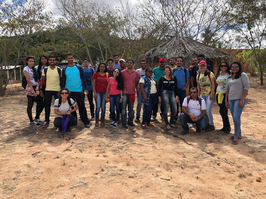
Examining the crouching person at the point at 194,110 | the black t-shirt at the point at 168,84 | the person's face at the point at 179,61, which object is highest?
the person's face at the point at 179,61

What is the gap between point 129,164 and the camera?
133 inches

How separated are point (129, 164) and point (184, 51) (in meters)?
7.75

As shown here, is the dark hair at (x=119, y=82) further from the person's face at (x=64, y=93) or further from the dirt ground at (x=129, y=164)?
the person's face at (x=64, y=93)

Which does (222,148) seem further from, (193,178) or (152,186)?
(152,186)

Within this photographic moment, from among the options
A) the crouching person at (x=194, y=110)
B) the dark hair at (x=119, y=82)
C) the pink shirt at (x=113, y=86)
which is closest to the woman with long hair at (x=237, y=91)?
the crouching person at (x=194, y=110)

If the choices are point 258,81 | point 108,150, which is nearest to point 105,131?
point 108,150

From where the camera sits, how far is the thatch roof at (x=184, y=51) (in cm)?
967

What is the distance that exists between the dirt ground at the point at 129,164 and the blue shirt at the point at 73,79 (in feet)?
3.41

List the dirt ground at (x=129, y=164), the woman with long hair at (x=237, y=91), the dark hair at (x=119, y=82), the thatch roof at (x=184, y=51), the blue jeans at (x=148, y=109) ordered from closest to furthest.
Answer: the dirt ground at (x=129, y=164), the woman with long hair at (x=237, y=91), the dark hair at (x=119, y=82), the blue jeans at (x=148, y=109), the thatch roof at (x=184, y=51)

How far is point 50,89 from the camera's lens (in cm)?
500

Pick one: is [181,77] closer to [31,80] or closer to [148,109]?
[148,109]

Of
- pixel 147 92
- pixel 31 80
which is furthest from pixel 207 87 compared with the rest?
pixel 31 80

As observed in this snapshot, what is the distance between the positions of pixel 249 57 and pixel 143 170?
21.3 meters

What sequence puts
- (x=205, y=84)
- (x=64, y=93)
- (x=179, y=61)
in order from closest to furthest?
(x=64, y=93) → (x=205, y=84) → (x=179, y=61)
